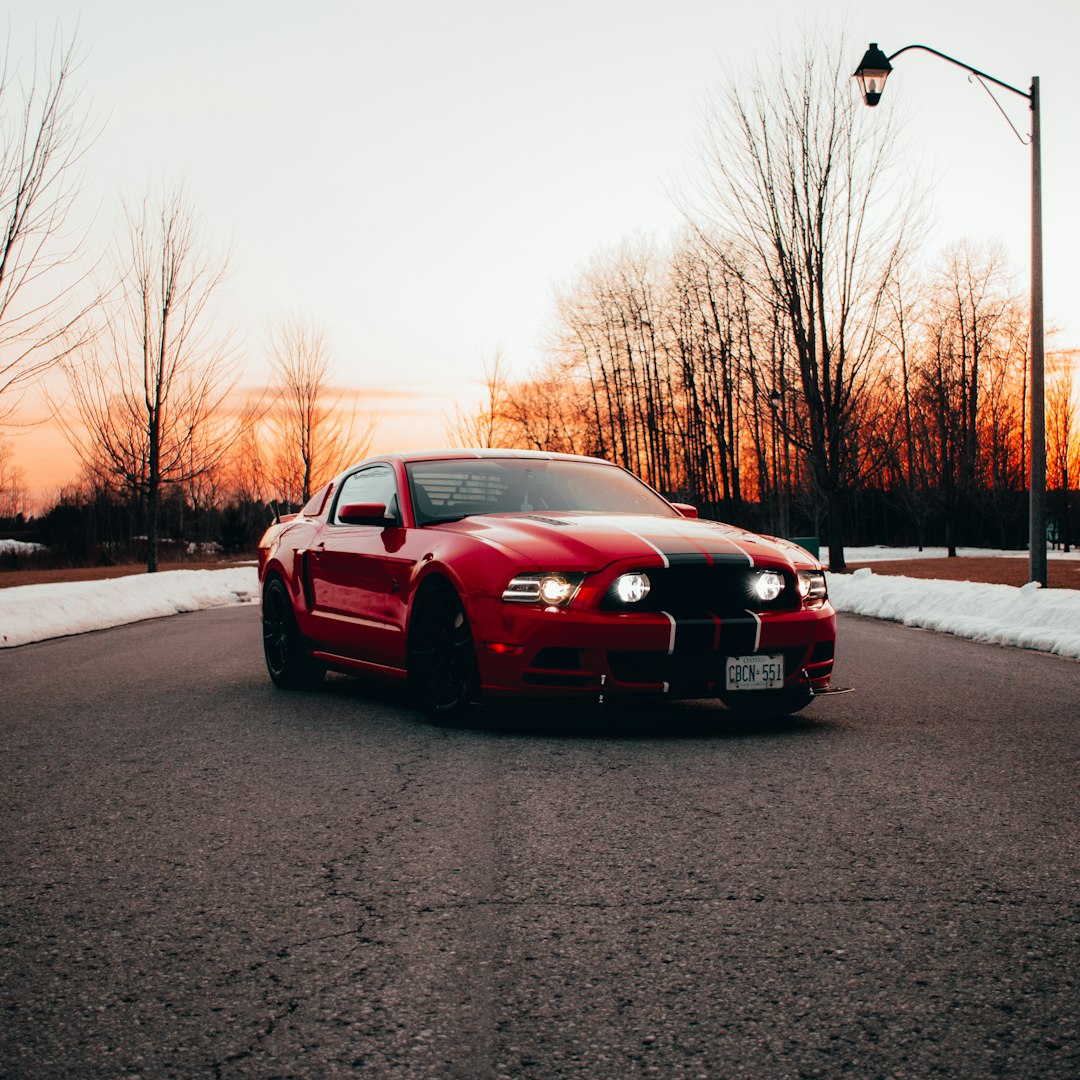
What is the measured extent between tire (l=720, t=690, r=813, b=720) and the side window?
2.49 meters

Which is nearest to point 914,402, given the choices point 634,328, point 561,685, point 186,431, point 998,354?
point 998,354

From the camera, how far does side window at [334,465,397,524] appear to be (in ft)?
25.3

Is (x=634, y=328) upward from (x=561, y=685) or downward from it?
upward

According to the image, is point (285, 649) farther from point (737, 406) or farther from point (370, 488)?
point (737, 406)

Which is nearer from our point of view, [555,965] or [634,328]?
[555,965]

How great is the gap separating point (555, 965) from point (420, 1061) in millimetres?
604

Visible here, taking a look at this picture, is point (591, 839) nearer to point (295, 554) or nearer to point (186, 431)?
point (295, 554)

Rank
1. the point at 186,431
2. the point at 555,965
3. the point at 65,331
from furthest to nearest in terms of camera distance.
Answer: the point at 186,431 < the point at 65,331 < the point at 555,965

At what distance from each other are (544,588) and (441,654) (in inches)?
35.3

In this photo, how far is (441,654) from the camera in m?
6.62

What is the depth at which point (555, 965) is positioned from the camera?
2.97 meters

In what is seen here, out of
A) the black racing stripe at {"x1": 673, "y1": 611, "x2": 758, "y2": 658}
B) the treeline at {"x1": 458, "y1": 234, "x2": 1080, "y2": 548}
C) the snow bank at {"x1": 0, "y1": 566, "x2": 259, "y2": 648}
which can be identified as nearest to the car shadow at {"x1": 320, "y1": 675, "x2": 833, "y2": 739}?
A: the black racing stripe at {"x1": 673, "y1": 611, "x2": 758, "y2": 658}

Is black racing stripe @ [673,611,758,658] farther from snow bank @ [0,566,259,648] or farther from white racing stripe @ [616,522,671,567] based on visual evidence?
snow bank @ [0,566,259,648]

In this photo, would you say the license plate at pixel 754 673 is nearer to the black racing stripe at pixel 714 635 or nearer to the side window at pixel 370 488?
the black racing stripe at pixel 714 635
